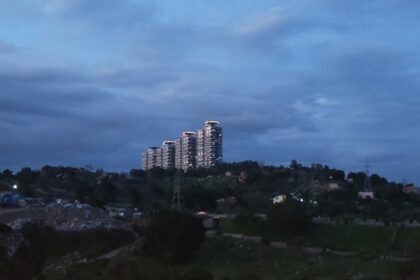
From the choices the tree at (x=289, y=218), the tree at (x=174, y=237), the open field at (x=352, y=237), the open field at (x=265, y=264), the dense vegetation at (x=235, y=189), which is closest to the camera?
the open field at (x=265, y=264)

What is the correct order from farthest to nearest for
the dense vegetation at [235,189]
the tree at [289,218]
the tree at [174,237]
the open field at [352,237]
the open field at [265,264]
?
the dense vegetation at [235,189], the tree at [289,218], the open field at [352,237], the tree at [174,237], the open field at [265,264]

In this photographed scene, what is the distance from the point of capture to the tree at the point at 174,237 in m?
63.8

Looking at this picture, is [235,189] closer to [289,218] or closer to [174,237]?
[289,218]

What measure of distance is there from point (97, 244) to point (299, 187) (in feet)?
276

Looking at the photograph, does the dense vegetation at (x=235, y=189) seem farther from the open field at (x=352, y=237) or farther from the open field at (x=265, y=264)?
the open field at (x=265, y=264)

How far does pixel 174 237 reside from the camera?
64.1m

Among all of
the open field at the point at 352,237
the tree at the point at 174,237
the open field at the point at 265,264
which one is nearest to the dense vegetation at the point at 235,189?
the open field at the point at 352,237

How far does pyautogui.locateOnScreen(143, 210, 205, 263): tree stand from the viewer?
6384 cm

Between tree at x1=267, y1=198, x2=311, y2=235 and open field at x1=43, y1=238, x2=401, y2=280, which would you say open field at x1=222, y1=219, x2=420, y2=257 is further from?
open field at x1=43, y1=238, x2=401, y2=280

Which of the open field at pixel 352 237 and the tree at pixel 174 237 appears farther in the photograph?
the open field at pixel 352 237

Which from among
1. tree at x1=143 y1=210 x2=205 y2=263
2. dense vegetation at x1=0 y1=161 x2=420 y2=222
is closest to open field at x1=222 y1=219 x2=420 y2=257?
dense vegetation at x1=0 y1=161 x2=420 y2=222

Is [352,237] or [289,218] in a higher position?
[289,218]

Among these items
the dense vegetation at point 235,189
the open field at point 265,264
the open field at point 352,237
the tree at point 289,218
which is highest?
the dense vegetation at point 235,189

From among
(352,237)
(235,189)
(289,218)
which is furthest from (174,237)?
(235,189)
